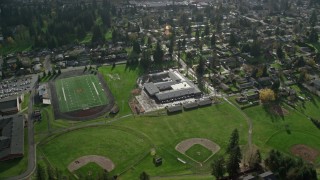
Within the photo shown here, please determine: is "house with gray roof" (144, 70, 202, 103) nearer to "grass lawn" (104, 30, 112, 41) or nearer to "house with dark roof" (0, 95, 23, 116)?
"house with dark roof" (0, 95, 23, 116)

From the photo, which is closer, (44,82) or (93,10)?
(44,82)

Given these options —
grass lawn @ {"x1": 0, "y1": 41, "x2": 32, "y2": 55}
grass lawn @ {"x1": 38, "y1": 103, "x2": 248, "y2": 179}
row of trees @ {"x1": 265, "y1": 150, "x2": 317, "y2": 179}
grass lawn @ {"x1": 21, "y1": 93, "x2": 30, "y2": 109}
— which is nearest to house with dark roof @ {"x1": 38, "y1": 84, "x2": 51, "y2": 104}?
grass lawn @ {"x1": 21, "y1": 93, "x2": 30, "y2": 109}

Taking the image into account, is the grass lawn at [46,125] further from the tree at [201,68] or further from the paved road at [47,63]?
the tree at [201,68]

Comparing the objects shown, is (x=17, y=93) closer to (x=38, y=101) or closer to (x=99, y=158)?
(x=38, y=101)

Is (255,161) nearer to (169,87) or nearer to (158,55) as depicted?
(169,87)

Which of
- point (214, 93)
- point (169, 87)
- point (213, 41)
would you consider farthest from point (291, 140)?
point (213, 41)

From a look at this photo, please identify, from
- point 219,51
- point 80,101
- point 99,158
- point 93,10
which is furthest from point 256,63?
point 93,10
